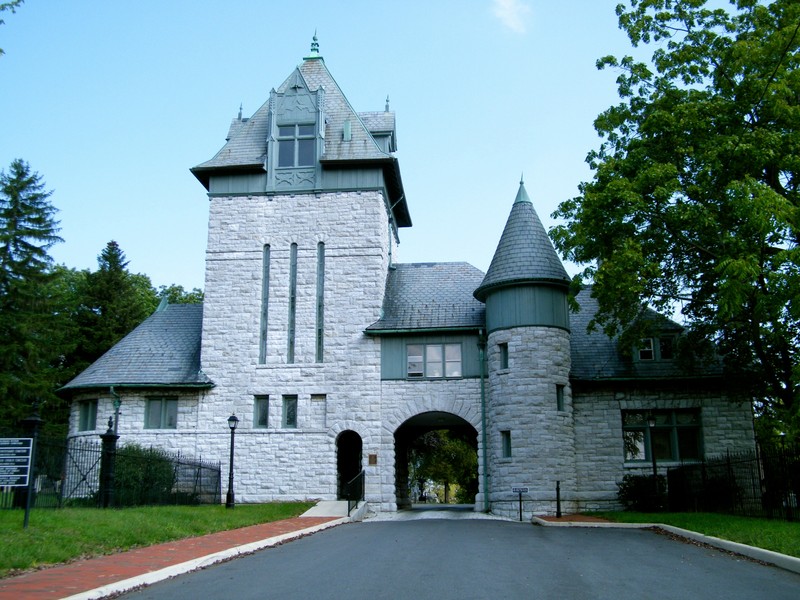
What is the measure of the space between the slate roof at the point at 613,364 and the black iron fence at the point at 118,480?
42.0 feet

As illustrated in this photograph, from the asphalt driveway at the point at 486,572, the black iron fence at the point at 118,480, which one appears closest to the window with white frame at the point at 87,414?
the black iron fence at the point at 118,480

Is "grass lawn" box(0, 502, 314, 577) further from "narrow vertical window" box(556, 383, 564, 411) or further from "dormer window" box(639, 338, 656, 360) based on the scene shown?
"dormer window" box(639, 338, 656, 360)

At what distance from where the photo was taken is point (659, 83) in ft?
73.0

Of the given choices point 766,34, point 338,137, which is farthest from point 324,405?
point 766,34

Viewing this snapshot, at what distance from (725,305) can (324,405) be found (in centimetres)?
1439

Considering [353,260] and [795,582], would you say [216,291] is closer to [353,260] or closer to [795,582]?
[353,260]

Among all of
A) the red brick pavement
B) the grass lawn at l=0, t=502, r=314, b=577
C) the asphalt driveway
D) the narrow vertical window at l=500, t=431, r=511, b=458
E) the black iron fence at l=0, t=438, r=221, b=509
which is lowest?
the asphalt driveway

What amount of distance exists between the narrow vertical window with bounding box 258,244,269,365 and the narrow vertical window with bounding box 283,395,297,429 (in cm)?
165

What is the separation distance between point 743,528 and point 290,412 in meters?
16.4

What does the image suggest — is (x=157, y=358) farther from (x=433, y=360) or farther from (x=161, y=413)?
(x=433, y=360)

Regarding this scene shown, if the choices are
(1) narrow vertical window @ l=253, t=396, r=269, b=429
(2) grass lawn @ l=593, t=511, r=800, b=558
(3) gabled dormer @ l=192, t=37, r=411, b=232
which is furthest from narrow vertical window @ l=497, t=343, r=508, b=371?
(1) narrow vertical window @ l=253, t=396, r=269, b=429

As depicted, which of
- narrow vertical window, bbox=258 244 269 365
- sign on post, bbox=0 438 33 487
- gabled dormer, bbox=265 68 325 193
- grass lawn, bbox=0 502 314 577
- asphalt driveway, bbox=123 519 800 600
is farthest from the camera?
gabled dormer, bbox=265 68 325 193

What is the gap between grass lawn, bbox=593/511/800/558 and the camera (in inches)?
486

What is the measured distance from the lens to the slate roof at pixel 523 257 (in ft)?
84.7
